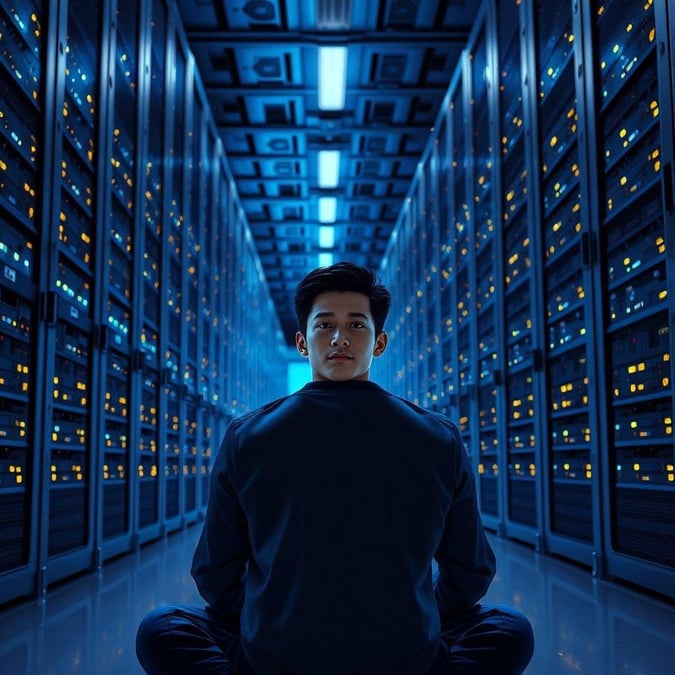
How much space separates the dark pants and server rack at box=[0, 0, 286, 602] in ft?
9.82

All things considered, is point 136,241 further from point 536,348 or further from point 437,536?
point 437,536

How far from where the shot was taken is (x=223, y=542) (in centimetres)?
178

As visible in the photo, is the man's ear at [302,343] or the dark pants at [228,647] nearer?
the dark pants at [228,647]

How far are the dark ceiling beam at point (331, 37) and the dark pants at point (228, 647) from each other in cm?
996

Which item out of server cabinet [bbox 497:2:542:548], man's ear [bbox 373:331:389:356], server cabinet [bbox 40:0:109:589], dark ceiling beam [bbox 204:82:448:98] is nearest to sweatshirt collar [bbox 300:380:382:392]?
man's ear [bbox 373:331:389:356]

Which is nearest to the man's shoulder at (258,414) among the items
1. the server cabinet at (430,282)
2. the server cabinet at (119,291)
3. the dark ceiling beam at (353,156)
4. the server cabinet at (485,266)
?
the server cabinet at (119,291)

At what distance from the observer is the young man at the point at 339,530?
1587mm

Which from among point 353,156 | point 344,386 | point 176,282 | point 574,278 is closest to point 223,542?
point 344,386

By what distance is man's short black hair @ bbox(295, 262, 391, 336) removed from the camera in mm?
1835

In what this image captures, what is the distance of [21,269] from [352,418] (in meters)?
3.85

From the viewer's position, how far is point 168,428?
962 centimetres

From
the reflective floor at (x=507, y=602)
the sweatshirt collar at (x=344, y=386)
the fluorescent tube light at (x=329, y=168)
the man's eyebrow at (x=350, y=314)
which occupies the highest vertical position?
the fluorescent tube light at (x=329, y=168)

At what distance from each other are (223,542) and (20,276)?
359cm

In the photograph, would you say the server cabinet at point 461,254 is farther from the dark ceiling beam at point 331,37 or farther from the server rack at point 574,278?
the dark ceiling beam at point 331,37
